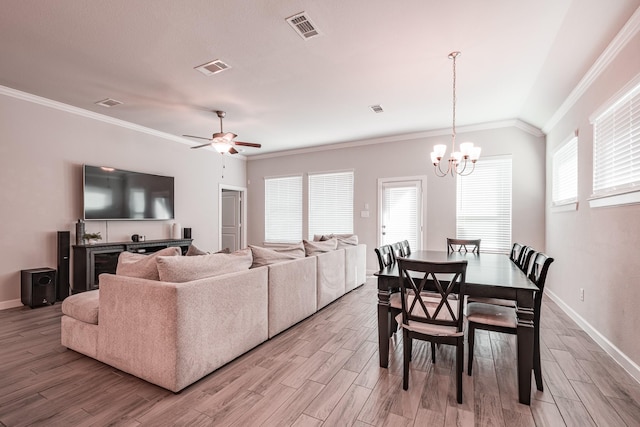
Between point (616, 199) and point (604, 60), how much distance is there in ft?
4.41

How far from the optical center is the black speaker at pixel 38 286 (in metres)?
3.88

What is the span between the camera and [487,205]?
5410mm

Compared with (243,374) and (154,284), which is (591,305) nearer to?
(243,374)

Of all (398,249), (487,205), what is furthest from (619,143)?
(487,205)

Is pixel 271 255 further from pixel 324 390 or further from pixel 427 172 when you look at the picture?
pixel 427 172

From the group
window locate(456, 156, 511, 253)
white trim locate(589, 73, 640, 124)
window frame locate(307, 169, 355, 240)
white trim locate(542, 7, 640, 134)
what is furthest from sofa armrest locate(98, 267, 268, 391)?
window locate(456, 156, 511, 253)

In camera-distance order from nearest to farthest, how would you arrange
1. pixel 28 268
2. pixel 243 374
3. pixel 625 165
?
1. pixel 243 374
2. pixel 625 165
3. pixel 28 268

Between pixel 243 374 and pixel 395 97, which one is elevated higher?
pixel 395 97

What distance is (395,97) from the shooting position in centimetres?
425

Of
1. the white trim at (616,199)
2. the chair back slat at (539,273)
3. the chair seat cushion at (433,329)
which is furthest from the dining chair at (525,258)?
the chair seat cushion at (433,329)

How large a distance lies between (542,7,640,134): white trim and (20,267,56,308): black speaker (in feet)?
22.1

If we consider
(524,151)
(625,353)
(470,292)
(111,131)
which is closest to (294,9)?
(470,292)

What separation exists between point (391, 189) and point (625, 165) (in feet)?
12.8

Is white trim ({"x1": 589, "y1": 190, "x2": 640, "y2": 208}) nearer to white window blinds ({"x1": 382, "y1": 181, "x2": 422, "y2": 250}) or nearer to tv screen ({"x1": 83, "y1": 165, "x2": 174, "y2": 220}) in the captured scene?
white window blinds ({"x1": 382, "y1": 181, "x2": 422, "y2": 250})
